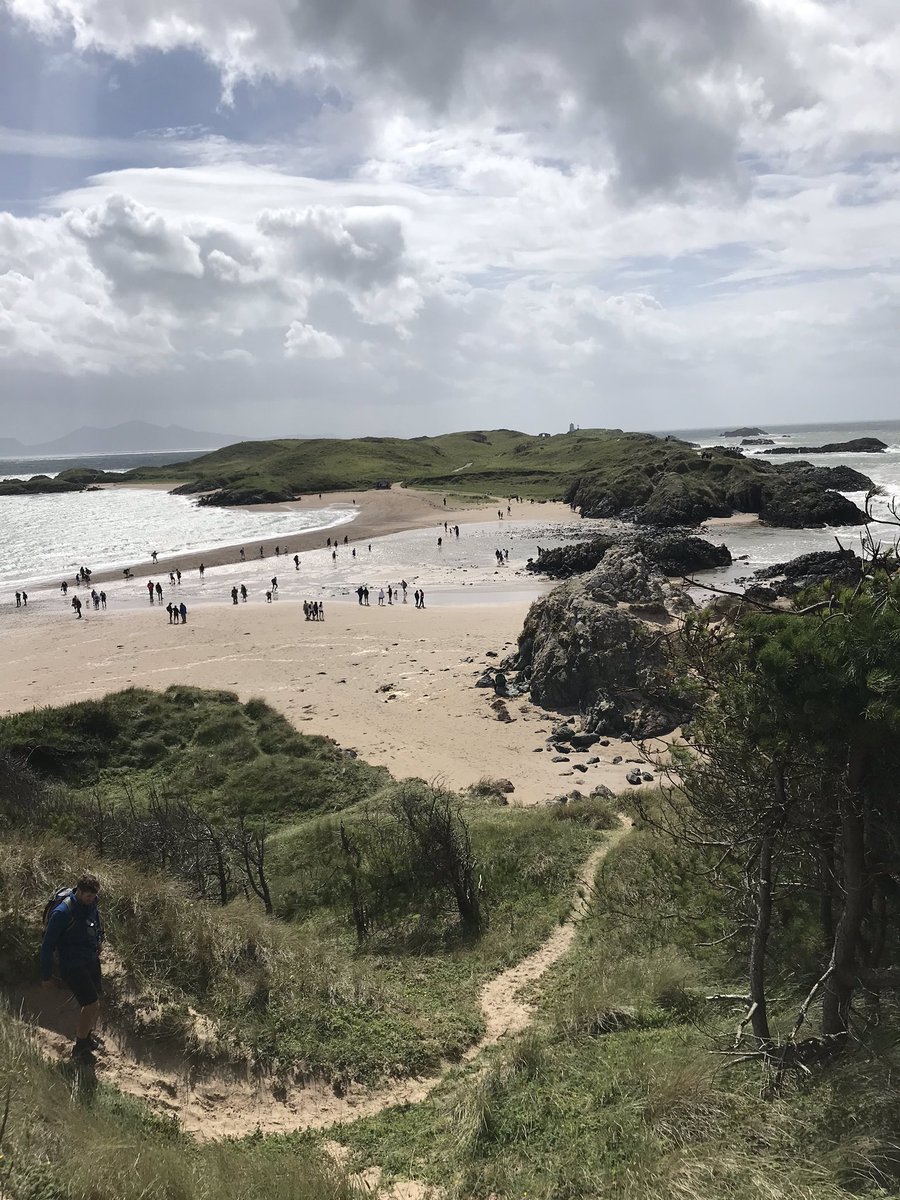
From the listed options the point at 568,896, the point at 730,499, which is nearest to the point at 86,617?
the point at 568,896

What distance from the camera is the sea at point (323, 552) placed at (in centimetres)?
5588

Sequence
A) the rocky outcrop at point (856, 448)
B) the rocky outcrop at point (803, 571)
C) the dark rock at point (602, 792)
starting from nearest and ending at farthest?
the dark rock at point (602, 792)
the rocky outcrop at point (803, 571)
the rocky outcrop at point (856, 448)

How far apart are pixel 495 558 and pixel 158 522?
2297 inches

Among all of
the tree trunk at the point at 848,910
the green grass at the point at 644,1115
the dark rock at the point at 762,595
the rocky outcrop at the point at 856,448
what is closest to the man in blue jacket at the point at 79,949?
the green grass at the point at 644,1115

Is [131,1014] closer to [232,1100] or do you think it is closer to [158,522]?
[232,1100]

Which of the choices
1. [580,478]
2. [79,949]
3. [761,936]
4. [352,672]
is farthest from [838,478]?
[79,949]

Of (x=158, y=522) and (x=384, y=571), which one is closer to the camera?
(x=384, y=571)

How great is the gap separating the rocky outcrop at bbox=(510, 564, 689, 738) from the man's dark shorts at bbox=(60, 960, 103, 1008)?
16.6 m

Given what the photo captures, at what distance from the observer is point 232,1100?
7172 millimetres

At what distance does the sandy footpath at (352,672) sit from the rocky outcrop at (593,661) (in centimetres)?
117

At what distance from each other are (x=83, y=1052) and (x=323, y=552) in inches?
2446

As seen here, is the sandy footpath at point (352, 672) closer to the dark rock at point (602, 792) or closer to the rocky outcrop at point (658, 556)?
the dark rock at point (602, 792)

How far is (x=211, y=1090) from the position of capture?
719 centimetres

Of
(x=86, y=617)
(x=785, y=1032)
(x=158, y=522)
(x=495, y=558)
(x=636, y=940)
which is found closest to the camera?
(x=785, y=1032)
